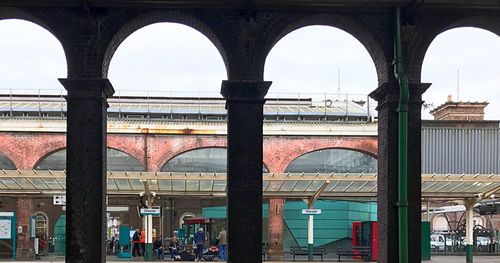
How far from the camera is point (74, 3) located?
1384 centimetres

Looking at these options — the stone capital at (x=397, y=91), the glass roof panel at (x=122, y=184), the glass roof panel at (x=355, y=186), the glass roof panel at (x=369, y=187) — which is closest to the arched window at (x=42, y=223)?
the glass roof panel at (x=122, y=184)

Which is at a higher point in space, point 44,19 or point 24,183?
point 44,19

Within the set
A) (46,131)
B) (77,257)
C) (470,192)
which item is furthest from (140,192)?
(77,257)

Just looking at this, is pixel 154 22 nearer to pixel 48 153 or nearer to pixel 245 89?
pixel 245 89

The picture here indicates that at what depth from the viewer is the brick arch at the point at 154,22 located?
46.2 feet

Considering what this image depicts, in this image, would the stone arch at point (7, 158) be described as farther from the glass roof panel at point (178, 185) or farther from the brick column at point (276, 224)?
the brick column at point (276, 224)

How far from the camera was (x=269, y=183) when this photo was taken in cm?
3161

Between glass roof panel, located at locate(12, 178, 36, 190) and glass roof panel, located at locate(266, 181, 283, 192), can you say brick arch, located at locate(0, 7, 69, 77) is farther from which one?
glass roof panel, located at locate(266, 181, 283, 192)

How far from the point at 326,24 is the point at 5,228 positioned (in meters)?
22.5

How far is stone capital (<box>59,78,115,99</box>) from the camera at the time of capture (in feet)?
45.5

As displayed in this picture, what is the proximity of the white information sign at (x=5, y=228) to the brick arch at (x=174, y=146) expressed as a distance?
7801 mm

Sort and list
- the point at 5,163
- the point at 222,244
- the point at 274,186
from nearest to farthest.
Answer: the point at 222,244
the point at 274,186
the point at 5,163

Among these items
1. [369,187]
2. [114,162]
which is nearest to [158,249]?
[114,162]

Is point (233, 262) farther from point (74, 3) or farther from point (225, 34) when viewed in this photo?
point (74, 3)
